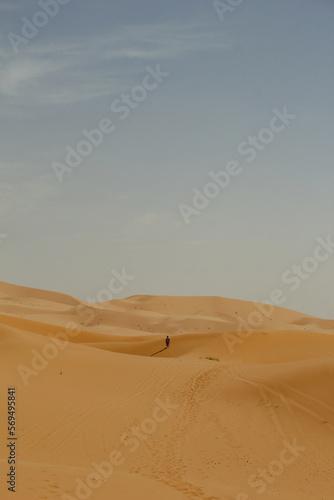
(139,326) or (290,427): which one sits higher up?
(139,326)

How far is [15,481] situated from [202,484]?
12.0ft

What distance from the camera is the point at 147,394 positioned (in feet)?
53.1

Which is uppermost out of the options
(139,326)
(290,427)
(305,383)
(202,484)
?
(139,326)

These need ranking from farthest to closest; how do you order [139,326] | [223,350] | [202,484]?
1. [139,326]
2. [223,350]
3. [202,484]

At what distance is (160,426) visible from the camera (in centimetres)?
1309

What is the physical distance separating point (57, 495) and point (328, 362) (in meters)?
11.2

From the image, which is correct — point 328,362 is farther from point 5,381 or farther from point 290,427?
point 5,381

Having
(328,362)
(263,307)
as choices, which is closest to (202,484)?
(328,362)

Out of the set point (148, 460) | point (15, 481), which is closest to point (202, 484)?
point (148, 460)

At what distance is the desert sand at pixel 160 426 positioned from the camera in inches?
343

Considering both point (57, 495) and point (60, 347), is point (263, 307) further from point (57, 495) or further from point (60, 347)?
point (57, 495)

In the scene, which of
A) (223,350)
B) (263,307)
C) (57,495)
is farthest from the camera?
(263,307)

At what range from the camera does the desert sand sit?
28.6 ft

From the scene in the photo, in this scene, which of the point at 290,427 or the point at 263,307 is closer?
the point at 290,427
